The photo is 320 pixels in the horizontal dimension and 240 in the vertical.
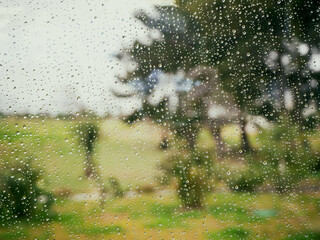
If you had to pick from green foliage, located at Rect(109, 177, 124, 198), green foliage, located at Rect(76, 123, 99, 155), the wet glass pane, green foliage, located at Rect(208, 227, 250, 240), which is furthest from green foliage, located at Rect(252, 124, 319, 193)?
green foliage, located at Rect(76, 123, 99, 155)

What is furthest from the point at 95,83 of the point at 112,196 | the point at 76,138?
the point at 112,196

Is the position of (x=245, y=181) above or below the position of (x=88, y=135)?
below

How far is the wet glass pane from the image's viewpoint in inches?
41.9

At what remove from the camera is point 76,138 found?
1.10 meters

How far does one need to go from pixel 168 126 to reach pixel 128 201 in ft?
1.21

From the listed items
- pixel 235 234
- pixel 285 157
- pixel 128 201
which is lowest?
pixel 235 234

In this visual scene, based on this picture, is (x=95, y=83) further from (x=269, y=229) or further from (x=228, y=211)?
(x=269, y=229)

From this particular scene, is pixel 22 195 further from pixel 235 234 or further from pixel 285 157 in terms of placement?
pixel 285 157

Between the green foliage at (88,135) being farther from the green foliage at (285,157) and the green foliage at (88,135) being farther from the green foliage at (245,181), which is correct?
the green foliage at (285,157)

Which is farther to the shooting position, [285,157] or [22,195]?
[285,157]

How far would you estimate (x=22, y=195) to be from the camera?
1.06m

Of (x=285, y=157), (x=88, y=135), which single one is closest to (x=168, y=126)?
(x=88, y=135)

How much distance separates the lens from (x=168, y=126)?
45.3 inches

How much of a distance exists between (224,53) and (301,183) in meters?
0.70
